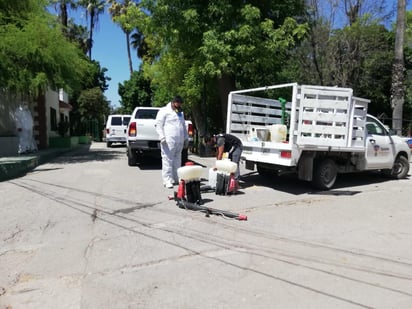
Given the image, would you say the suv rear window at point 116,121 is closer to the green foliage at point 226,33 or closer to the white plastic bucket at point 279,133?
the green foliage at point 226,33

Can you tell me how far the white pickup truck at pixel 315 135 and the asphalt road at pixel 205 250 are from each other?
2.50 ft

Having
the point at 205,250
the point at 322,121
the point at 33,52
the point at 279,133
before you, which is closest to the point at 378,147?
the point at 322,121

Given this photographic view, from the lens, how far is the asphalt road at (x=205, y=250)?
3916 mm

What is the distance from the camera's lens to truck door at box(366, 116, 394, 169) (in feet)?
33.0

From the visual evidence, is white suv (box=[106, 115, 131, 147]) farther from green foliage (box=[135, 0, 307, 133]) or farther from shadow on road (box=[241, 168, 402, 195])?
shadow on road (box=[241, 168, 402, 195])

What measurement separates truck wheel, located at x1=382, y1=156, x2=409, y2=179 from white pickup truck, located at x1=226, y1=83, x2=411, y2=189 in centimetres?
6

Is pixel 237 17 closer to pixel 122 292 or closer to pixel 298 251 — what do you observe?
pixel 298 251

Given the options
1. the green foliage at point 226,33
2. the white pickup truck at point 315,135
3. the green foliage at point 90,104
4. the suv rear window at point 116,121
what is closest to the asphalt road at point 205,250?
the white pickup truck at point 315,135

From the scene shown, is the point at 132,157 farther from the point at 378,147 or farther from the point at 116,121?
the point at 116,121

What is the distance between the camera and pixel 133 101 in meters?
41.3

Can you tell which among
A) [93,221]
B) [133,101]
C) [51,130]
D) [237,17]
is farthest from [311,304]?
[133,101]

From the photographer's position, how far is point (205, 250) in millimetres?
5160

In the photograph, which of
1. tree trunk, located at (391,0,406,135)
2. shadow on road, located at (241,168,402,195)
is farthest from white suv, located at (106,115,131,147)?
shadow on road, located at (241,168,402,195)

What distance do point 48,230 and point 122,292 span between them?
2.67 m
